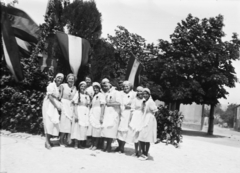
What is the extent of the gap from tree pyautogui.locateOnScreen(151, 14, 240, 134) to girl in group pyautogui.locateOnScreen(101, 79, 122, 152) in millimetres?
10014

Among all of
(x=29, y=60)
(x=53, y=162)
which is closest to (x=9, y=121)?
(x=29, y=60)

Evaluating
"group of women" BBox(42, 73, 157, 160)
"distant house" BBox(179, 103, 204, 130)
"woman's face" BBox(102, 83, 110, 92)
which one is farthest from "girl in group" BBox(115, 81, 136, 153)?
"distant house" BBox(179, 103, 204, 130)

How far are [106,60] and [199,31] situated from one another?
262 inches

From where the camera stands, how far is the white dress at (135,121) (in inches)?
→ 255

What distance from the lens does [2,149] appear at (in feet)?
18.7

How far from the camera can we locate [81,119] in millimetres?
6789

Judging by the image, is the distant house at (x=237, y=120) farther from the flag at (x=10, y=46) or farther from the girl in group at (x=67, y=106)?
the flag at (x=10, y=46)

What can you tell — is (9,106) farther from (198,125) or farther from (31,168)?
(198,125)

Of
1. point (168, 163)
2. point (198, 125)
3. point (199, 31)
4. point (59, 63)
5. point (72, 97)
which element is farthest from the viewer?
point (198, 125)

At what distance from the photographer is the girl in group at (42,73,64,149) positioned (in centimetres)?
647

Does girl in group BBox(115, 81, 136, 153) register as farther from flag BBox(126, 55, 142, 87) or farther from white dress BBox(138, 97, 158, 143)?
flag BBox(126, 55, 142, 87)

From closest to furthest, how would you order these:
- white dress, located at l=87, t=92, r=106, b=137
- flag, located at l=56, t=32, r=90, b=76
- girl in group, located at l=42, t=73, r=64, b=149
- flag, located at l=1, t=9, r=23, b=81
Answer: flag, located at l=1, t=9, r=23, b=81 → girl in group, located at l=42, t=73, r=64, b=149 → white dress, located at l=87, t=92, r=106, b=137 → flag, located at l=56, t=32, r=90, b=76

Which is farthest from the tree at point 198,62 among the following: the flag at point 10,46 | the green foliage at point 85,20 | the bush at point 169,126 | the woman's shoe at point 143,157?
the flag at point 10,46

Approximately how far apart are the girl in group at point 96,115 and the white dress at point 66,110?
0.53 metres
